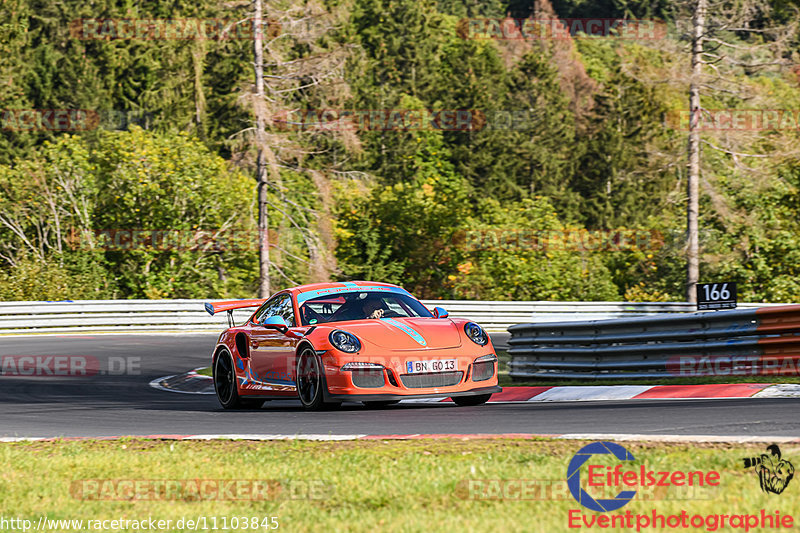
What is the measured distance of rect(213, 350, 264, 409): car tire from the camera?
11266mm

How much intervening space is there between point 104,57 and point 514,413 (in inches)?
2094

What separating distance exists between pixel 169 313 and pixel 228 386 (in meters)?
16.2

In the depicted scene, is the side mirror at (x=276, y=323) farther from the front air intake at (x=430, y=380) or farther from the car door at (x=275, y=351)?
the front air intake at (x=430, y=380)

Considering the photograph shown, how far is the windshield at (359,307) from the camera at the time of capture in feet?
34.4

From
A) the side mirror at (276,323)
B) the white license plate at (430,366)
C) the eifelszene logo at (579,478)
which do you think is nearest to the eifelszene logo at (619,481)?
the eifelszene logo at (579,478)

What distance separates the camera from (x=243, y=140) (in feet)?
92.7

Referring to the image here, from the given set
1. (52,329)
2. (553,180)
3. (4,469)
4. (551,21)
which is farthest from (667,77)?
(551,21)

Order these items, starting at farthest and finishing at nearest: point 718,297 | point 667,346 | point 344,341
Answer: point 667,346, point 718,297, point 344,341

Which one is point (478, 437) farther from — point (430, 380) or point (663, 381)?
point (663, 381)

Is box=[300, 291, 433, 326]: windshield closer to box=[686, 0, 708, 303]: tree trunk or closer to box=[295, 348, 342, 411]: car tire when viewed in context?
box=[295, 348, 342, 411]: car tire

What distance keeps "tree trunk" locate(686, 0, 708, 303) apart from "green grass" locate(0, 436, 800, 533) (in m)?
21.8

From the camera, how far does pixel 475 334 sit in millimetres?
9984

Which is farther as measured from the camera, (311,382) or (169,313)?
(169,313)

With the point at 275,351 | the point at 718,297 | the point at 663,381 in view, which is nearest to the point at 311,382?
the point at 275,351
